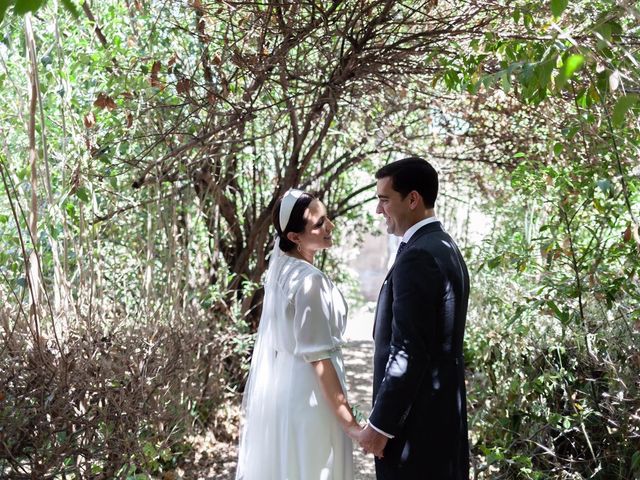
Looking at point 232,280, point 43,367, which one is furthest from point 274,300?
point 232,280

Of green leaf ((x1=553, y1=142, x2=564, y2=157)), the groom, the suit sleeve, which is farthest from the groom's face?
green leaf ((x1=553, y1=142, x2=564, y2=157))

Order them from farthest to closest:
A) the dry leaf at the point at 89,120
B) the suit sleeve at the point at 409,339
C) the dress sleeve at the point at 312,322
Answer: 1. the dry leaf at the point at 89,120
2. the dress sleeve at the point at 312,322
3. the suit sleeve at the point at 409,339

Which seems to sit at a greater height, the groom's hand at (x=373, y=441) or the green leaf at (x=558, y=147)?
the green leaf at (x=558, y=147)

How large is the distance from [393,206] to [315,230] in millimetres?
458

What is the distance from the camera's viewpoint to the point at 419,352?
9.09 ft

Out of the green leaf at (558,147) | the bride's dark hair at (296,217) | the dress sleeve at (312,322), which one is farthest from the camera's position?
the green leaf at (558,147)

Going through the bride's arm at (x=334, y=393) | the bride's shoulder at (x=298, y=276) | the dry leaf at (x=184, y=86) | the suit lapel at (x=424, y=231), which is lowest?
the bride's arm at (x=334, y=393)

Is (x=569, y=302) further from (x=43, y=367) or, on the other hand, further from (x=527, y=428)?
(x=43, y=367)

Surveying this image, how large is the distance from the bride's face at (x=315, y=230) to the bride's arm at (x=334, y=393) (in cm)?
53

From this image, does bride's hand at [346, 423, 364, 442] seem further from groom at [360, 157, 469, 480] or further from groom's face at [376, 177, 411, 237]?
groom's face at [376, 177, 411, 237]

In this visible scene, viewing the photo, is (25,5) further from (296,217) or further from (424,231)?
(296,217)

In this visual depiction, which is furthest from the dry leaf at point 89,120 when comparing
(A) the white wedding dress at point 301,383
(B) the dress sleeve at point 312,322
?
(B) the dress sleeve at point 312,322

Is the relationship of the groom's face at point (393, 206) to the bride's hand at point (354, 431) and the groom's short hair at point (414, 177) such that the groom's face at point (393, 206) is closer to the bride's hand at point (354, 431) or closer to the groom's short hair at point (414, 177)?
the groom's short hair at point (414, 177)

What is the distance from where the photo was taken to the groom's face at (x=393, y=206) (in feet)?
9.96
